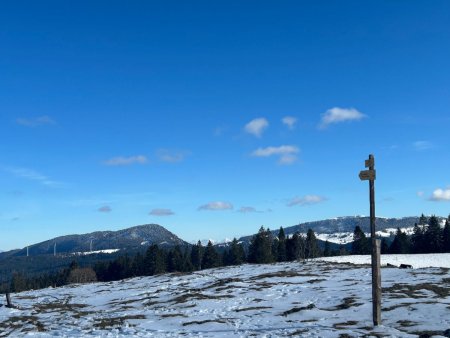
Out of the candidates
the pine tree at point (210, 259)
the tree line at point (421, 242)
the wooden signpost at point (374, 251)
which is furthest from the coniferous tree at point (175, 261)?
the wooden signpost at point (374, 251)

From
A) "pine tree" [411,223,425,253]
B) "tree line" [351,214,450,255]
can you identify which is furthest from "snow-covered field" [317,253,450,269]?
"pine tree" [411,223,425,253]

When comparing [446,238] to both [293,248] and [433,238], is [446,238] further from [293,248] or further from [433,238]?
[293,248]

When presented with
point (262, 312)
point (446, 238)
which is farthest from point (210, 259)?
point (262, 312)

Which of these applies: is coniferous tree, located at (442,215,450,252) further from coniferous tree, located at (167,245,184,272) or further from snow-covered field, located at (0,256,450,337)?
snow-covered field, located at (0,256,450,337)

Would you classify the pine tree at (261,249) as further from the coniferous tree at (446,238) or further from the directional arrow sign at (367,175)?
the directional arrow sign at (367,175)

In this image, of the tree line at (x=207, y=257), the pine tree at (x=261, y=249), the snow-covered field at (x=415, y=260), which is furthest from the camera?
the tree line at (x=207, y=257)

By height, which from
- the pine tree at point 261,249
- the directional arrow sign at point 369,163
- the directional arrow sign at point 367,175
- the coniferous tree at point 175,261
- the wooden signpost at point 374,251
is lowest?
the coniferous tree at point 175,261

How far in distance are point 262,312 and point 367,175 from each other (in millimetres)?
10631

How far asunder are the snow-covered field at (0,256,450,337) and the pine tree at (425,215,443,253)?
6802cm

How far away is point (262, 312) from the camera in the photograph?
24.5 meters

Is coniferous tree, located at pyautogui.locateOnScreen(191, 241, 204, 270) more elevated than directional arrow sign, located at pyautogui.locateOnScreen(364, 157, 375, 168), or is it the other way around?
directional arrow sign, located at pyautogui.locateOnScreen(364, 157, 375, 168)

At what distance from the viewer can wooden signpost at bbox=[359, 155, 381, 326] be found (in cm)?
1866

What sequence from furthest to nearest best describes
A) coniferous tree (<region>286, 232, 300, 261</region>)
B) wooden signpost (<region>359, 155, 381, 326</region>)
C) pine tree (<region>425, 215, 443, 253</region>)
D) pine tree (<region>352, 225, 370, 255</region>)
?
pine tree (<region>352, 225, 370, 255</region>) < coniferous tree (<region>286, 232, 300, 261</region>) < pine tree (<region>425, 215, 443, 253</region>) < wooden signpost (<region>359, 155, 381, 326</region>)

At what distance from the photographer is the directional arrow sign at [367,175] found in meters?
18.9
